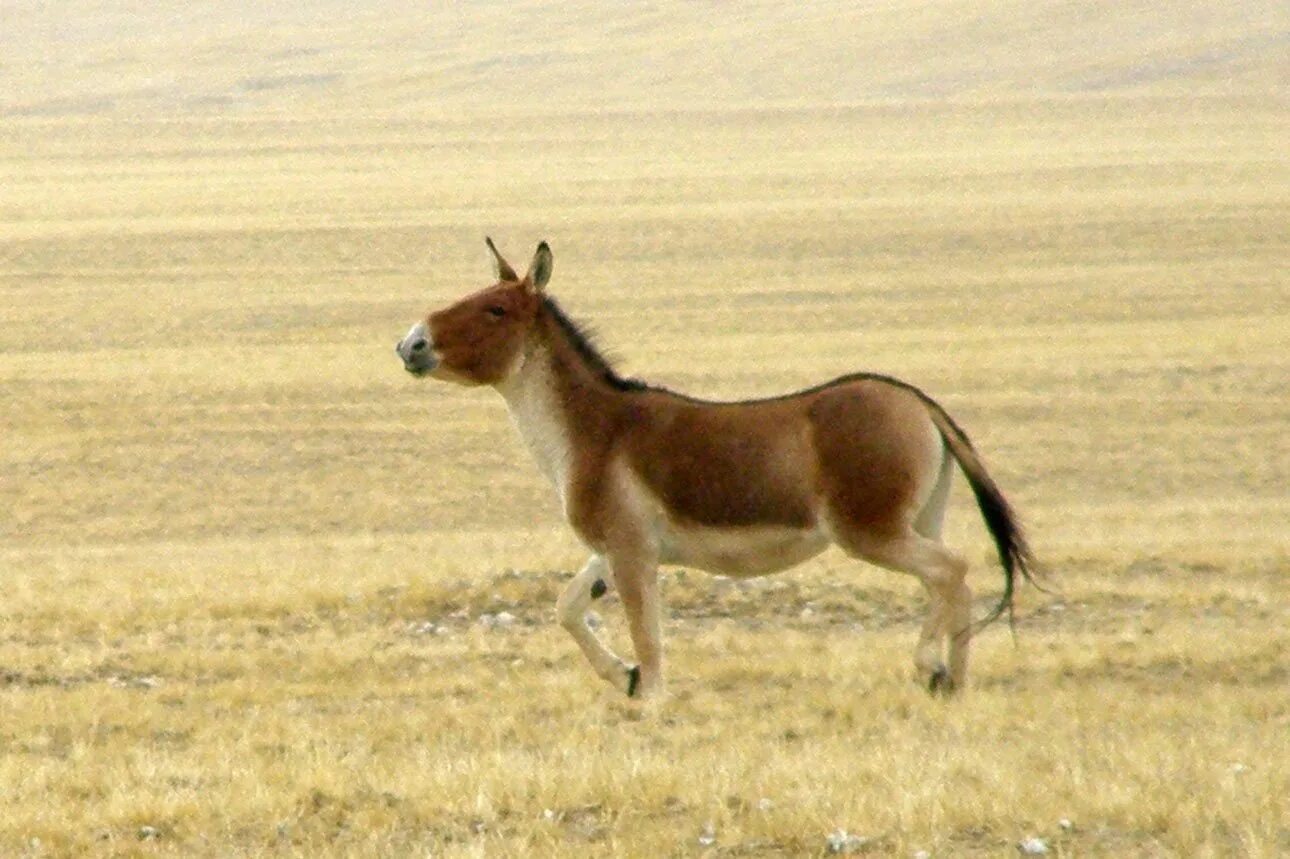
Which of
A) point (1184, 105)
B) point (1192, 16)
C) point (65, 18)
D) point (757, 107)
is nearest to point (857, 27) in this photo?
point (1192, 16)

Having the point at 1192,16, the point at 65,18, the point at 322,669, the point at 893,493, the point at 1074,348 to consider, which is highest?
the point at 893,493

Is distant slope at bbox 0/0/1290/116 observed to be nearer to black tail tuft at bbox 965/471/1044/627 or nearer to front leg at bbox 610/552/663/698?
black tail tuft at bbox 965/471/1044/627

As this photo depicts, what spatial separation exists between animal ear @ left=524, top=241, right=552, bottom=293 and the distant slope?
3550 inches

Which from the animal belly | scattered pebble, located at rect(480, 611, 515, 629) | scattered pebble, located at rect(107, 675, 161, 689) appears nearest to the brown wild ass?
the animal belly

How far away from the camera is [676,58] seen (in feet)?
414

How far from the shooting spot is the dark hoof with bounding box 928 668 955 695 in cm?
940

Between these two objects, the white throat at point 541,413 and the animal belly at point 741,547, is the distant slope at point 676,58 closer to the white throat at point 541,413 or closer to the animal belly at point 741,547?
the white throat at point 541,413

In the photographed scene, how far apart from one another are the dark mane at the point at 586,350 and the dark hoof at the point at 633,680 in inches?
48.9

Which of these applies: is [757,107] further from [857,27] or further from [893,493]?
[893,493]

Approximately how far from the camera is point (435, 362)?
9.74 metres

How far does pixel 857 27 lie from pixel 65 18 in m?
80.5

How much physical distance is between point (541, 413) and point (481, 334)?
43 cm

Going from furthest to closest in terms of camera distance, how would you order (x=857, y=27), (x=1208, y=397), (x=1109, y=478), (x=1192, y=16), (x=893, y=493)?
(x=857, y=27), (x=1192, y=16), (x=1208, y=397), (x=1109, y=478), (x=893, y=493)

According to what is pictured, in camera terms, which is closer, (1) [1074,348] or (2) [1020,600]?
(2) [1020,600]
